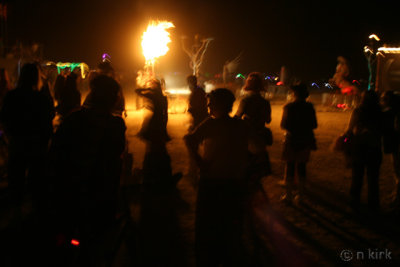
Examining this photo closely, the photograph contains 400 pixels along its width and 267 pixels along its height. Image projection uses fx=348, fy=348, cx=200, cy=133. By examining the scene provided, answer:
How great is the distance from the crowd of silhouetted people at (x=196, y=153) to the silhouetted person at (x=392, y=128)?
0.5 inches

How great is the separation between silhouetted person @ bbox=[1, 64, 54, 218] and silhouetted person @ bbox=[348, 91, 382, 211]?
13.6 ft

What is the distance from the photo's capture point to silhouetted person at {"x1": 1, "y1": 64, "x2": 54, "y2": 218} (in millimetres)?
4391

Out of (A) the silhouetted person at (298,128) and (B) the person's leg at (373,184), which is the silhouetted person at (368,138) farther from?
(A) the silhouetted person at (298,128)

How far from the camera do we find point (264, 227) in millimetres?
4512

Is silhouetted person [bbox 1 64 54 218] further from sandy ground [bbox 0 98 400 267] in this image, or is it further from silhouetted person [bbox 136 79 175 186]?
silhouetted person [bbox 136 79 175 186]

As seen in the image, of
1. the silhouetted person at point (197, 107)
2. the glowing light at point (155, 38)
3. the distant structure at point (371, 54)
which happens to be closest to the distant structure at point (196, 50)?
the glowing light at point (155, 38)

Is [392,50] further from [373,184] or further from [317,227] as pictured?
[317,227]

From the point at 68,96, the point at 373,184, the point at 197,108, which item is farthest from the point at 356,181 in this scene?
the point at 68,96

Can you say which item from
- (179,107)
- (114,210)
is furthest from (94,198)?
(179,107)

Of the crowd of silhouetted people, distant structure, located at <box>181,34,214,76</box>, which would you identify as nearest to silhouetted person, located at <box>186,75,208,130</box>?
the crowd of silhouetted people

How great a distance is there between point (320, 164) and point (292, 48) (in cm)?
4493

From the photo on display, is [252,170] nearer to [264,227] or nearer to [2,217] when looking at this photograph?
[264,227]

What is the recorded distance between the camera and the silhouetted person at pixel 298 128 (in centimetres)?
496

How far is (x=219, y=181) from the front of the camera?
2.94 metres
